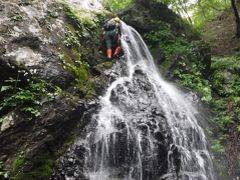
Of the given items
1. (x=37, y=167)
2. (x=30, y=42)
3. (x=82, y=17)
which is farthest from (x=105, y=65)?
(x=37, y=167)

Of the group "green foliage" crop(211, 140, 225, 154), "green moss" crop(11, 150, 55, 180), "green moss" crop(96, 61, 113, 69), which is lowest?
"green moss" crop(11, 150, 55, 180)

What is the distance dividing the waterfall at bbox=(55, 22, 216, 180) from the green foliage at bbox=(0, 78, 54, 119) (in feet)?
4.54

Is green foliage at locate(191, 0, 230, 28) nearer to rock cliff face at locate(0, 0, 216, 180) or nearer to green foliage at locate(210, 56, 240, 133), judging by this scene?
green foliage at locate(210, 56, 240, 133)

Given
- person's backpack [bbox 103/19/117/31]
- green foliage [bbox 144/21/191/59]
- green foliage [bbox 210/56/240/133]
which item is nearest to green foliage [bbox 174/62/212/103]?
green foliage [bbox 210/56/240/133]

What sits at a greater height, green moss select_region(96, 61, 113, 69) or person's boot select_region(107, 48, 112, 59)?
person's boot select_region(107, 48, 112, 59)

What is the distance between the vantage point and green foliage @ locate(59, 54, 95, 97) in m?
9.04

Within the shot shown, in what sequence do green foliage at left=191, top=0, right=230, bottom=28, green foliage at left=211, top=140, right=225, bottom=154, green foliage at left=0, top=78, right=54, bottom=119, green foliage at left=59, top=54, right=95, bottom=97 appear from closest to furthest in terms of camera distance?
1. green foliage at left=0, top=78, right=54, bottom=119
2. green foliage at left=59, top=54, right=95, bottom=97
3. green foliage at left=211, top=140, right=225, bottom=154
4. green foliage at left=191, top=0, right=230, bottom=28

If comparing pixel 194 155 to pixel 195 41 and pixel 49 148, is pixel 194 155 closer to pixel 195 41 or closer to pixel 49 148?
pixel 49 148

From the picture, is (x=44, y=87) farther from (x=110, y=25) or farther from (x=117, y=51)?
(x=110, y=25)

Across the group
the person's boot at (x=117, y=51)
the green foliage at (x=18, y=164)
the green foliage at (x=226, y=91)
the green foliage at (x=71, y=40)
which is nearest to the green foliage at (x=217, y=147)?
the green foliage at (x=226, y=91)

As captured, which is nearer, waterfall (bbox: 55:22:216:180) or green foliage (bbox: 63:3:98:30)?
waterfall (bbox: 55:22:216:180)

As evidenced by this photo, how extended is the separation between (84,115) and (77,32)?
355cm

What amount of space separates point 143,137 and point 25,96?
3.08 m

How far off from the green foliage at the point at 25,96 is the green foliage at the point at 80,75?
1233 millimetres
